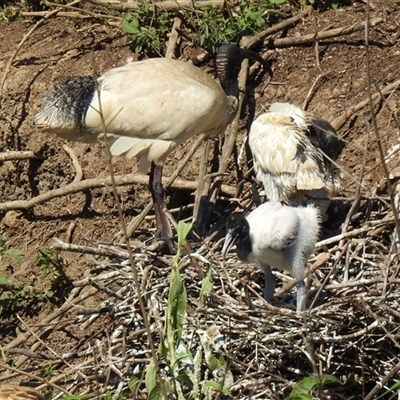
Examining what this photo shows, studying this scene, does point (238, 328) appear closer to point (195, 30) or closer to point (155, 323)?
point (155, 323)

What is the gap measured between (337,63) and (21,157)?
2.53 meters

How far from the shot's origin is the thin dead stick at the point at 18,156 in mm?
8734

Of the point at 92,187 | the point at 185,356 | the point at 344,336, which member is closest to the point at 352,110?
the point at 92,187

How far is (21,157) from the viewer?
344 inches

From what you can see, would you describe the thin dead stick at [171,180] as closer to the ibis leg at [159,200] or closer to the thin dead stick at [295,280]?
the ibis leg at [159,200]

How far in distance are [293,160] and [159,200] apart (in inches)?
43.2

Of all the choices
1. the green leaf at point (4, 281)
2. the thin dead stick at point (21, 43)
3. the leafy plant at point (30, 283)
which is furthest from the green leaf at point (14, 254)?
the thin dead stick at point (21, 43)

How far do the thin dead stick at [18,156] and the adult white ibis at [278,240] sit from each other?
314cm

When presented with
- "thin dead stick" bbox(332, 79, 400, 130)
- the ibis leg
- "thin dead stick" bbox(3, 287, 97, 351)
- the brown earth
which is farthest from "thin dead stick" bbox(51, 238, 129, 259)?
"thin dead stick" bbox(332, 79, 400, 130)

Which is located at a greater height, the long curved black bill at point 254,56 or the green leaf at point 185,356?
the long curved black bill at point 254,56

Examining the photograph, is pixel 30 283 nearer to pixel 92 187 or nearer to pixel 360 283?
pixel 92 187

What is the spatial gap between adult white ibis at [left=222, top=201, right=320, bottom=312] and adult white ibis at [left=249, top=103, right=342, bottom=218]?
644 mm

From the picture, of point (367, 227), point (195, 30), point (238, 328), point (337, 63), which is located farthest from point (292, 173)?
point (195, 30)

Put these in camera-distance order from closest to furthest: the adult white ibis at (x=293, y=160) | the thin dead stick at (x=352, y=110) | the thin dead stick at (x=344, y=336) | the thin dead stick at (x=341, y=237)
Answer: the thin dead stick at (x=344, y=336), the thin dead stick at (x=341, y=237), the adult white ibis at (x=293, y=160), the thin dead stick at (x=352, y=110)
